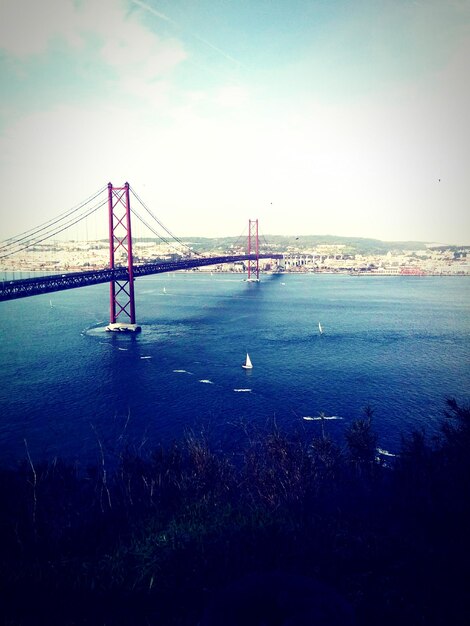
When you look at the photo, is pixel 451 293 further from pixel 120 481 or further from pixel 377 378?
pixel 120 481

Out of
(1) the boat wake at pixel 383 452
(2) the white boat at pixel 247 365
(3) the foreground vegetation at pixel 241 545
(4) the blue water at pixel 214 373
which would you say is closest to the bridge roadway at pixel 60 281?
(4) the blue water at pixel 214 373

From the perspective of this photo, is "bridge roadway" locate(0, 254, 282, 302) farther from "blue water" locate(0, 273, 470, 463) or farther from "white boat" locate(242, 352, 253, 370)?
"white boat" locate(242, 352, 253, 370)

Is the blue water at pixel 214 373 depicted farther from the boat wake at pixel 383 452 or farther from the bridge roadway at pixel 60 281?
the bridge roadway at pixel 60 281

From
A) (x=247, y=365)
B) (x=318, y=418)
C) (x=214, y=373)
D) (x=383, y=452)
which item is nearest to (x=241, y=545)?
(x=383, y=452)

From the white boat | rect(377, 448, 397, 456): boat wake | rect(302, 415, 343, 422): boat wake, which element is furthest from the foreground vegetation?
the white boat

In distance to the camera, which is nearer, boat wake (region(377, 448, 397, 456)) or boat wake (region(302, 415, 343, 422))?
boat wake (region(377, 448, 397, 456))
